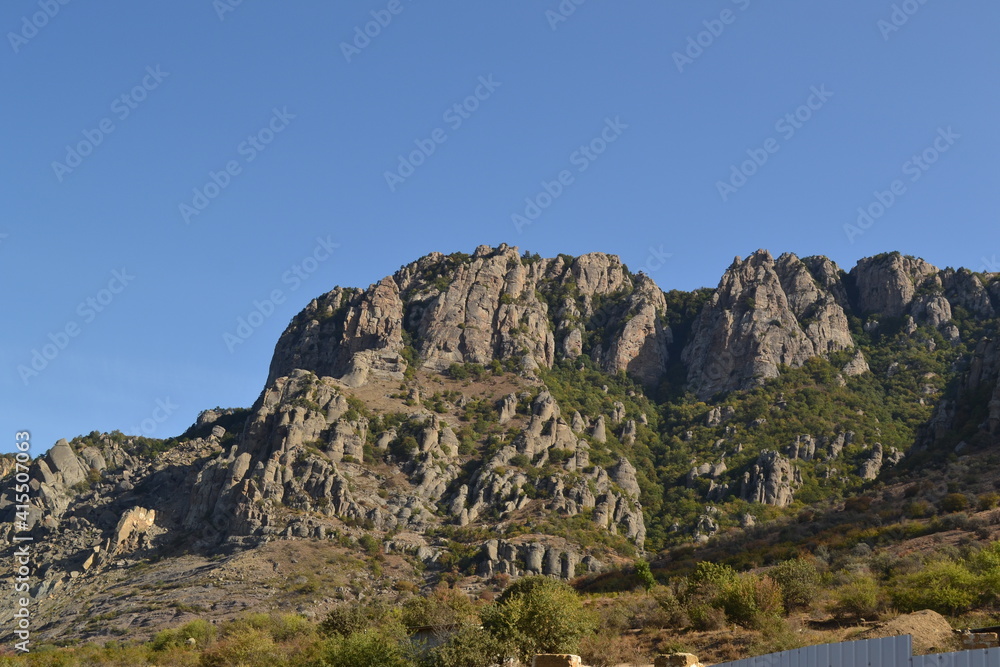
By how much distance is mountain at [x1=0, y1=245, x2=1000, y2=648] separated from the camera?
283ft

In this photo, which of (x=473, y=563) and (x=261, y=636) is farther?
(x=473, y=563)

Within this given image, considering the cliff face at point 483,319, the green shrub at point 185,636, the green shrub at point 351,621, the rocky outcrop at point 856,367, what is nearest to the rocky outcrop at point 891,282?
the rocky outcrop at point 856,367

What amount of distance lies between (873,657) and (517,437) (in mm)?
94864

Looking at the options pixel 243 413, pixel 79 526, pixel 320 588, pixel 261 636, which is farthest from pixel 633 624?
Result: pixel 243 413

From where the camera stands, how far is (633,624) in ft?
142

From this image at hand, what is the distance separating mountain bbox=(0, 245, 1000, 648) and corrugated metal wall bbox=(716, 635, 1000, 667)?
48.8 metres

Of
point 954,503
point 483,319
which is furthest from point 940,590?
point 483,319

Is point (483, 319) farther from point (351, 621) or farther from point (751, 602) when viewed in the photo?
point (751, 602)

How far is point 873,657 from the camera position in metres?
19.0

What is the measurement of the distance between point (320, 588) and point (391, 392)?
4356 centimetres

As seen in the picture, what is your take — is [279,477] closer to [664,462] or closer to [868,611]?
[664,462]

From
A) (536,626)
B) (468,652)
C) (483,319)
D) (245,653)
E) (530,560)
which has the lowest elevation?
(245,653)

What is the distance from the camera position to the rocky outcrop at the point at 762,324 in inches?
5497

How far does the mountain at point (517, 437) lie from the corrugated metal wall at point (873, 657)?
48827 millimetres
